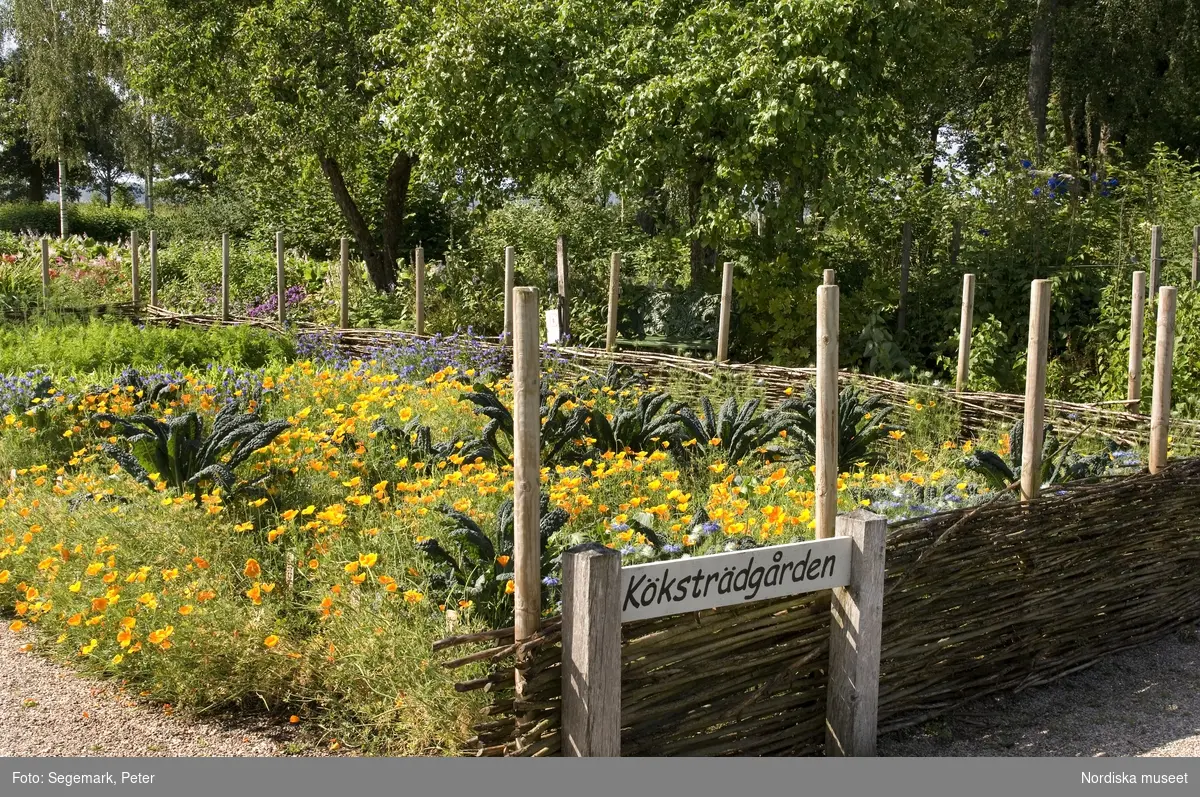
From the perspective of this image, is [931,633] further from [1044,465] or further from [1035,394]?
[1044,465]

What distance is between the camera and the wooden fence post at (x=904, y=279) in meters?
11.0

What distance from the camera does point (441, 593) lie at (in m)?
4.11

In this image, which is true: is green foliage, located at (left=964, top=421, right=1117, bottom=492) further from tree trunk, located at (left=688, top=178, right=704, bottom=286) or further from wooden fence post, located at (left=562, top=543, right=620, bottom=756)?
tree trunk, located at (left=688, top=178, right=704, bottom=286)

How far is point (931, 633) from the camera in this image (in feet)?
13.2

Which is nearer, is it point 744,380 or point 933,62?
point 744,380

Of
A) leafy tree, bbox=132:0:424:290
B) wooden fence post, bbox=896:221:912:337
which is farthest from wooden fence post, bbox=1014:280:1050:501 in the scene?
leafy tree, bbox=132:0:424:290

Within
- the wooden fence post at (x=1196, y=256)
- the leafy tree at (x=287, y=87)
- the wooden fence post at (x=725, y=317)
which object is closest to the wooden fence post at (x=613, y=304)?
the wooden fence post at (x=725, y=317)

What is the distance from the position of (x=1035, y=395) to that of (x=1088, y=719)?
122 centimetres

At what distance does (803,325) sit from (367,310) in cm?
590

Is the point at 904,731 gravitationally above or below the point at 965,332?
below

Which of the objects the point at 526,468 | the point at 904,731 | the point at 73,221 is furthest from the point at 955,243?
the point at 73,221

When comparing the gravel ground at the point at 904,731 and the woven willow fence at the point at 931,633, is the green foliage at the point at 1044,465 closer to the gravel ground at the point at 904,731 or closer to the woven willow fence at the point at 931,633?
the woven willow fence at the point at 931,633
